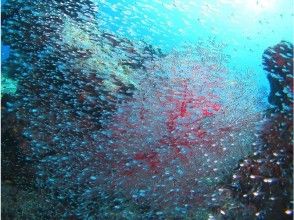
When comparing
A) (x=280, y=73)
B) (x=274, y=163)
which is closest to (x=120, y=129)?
(x=274, y=163)

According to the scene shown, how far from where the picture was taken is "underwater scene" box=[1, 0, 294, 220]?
16.4 ft

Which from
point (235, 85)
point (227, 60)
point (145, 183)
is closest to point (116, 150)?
point (145, 183)

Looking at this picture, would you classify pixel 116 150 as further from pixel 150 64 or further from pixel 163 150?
pixel 150 64

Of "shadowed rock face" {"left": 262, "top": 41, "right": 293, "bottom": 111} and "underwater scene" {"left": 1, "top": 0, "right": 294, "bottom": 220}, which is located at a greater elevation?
"shadowed rock face" {"left": 262, "top": 41, "right": 293, "bottom": 111}

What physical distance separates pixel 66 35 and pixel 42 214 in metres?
3.69

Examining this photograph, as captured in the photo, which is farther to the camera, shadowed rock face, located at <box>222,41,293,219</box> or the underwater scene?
the underwater scene

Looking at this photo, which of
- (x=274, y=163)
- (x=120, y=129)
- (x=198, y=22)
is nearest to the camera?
(x=274, y=163)

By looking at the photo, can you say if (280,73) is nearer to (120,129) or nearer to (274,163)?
(274,163)

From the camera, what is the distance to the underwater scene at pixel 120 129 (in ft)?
16.4

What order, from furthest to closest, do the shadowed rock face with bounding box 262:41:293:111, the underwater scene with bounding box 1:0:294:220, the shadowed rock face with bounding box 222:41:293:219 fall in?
1. the underwater scene with bounding box 1:0:294:220
2. the shadowed rock face with bounding box 262:41:293:111
3. the shadowed rock face with bounding box 222:41:293:219

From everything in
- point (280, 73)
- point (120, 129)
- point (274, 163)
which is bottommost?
point (120, 129)

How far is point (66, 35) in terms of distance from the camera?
552 cm

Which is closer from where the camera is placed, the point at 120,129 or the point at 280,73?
the point at 280,73

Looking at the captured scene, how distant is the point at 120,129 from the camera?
5.25 metres
